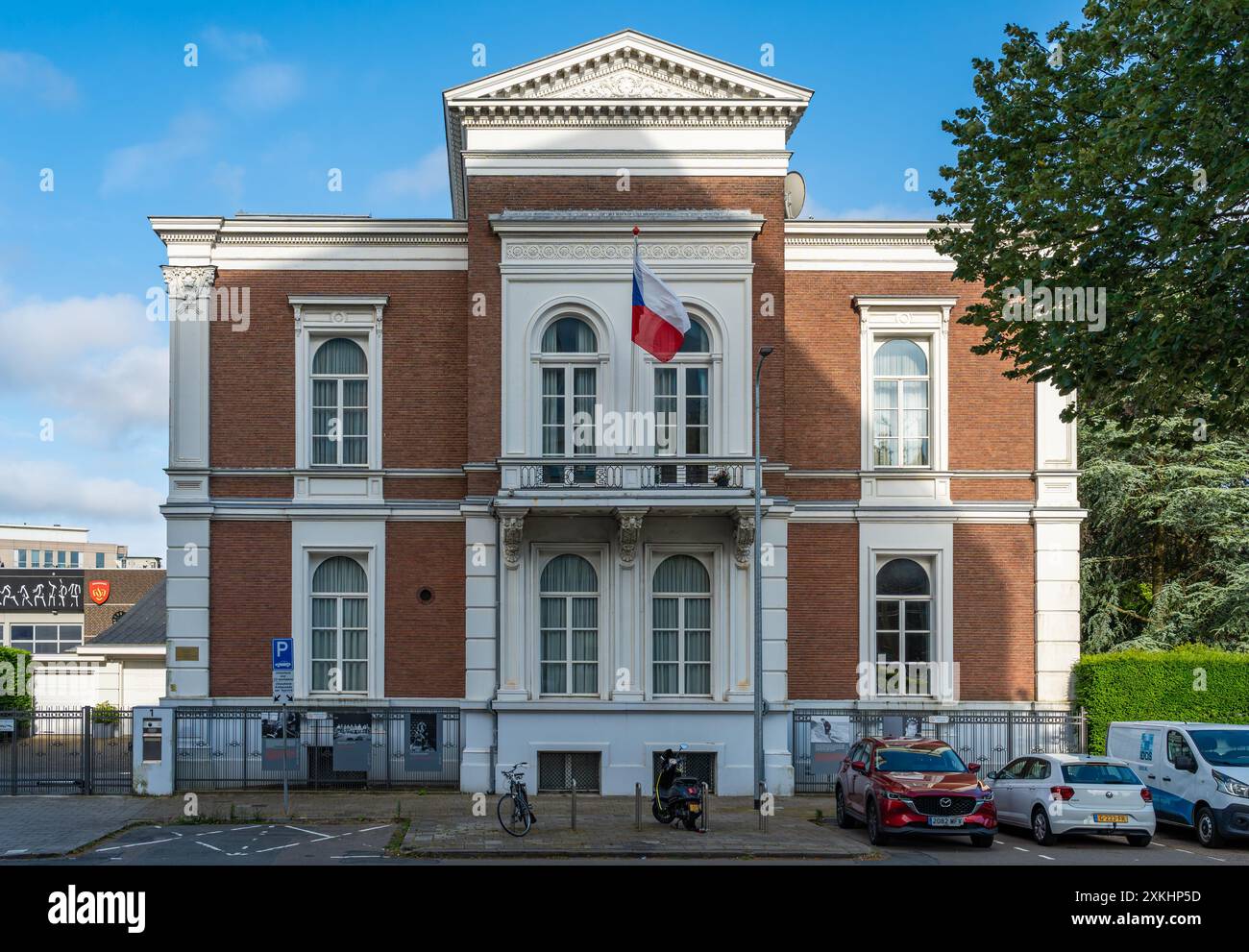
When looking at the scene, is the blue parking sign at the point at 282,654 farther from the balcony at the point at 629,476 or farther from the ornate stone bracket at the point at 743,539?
the ornate stone bracket at the point at 743,539

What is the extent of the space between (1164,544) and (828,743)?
50.8 ft

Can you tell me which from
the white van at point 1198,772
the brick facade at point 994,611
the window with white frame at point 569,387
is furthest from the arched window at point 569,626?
the white van at point 1198,772

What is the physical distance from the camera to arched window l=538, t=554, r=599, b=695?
83.0 ft

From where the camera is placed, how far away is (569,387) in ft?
83.7

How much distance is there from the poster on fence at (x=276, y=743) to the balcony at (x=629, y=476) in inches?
270


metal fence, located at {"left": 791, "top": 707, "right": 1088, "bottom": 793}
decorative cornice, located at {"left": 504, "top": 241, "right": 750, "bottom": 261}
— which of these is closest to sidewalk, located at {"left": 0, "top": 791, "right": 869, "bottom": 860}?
metal fence, located at {"left": 791, "top": 707, "right": 1088, "bottom": 793}

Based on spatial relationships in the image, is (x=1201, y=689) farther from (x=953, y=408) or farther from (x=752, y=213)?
(x=752, y=213)

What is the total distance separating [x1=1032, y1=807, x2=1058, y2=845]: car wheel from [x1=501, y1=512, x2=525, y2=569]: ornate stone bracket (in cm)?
1082

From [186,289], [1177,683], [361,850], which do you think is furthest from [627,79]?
Result: [1177,683]

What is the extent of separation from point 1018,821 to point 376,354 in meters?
15.9

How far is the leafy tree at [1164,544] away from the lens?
32969 mm

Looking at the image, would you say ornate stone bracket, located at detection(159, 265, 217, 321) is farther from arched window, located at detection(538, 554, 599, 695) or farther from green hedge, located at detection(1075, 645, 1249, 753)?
green hedge, located at detection(1075, 645, 1249, 753)
